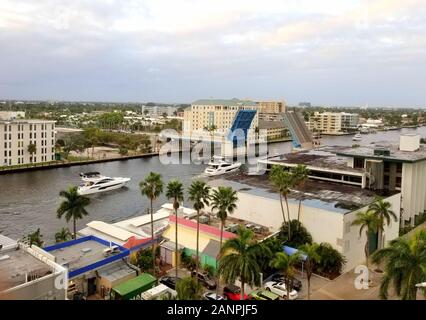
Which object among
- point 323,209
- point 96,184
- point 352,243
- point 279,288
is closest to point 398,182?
point 352,243

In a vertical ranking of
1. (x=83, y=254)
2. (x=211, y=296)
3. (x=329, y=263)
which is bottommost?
(x=211, y=296)

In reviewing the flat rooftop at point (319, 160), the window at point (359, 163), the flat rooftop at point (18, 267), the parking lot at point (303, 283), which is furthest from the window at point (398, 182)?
the flat rooftop at point (18, 267)

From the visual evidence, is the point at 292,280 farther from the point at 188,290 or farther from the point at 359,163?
the point at 359,163

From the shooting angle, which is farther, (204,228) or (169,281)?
(204,228)

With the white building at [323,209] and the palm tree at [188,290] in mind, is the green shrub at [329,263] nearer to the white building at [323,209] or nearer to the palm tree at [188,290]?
the white building at [323,209]

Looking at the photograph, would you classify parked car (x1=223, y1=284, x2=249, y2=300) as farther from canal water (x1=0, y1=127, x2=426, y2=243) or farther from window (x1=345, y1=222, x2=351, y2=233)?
canal water (x1=0, y1=127, x2=426, y2=243)
